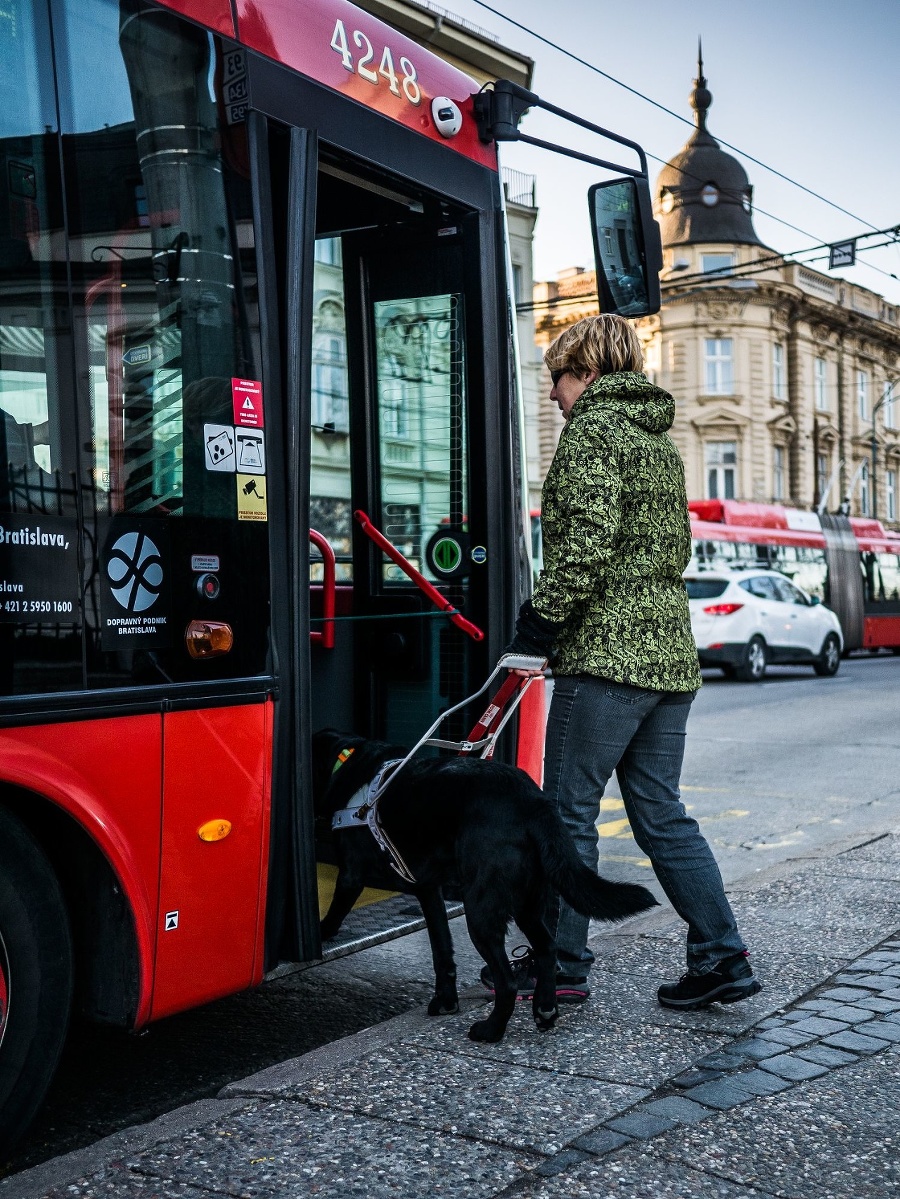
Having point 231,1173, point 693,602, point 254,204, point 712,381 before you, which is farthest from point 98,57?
point 712,381

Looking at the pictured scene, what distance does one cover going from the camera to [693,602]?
20.7 meters

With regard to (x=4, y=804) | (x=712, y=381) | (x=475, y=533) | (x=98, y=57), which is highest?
(x=712, y=381)

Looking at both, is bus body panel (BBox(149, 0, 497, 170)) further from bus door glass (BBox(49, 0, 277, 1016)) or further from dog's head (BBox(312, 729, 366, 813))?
dog's head (BBox(312, 729, 366, 813))

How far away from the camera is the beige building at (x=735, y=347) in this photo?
5044cm

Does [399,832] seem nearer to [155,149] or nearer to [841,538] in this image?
[155,149]

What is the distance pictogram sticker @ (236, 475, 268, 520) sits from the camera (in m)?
3.59

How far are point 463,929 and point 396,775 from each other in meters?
1.64

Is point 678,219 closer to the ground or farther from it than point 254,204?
farther from it

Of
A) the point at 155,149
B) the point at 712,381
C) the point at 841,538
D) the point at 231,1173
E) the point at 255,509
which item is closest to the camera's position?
the point at 231,1173

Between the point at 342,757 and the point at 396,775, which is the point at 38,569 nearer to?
the point at 396,775

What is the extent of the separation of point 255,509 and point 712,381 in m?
49.0

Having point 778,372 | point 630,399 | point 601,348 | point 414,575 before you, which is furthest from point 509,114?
point 778,372

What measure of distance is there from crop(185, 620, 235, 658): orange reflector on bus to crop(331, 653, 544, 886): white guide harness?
74 centimetres

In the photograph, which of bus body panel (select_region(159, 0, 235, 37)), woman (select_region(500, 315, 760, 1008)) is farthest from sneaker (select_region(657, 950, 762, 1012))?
bus body panel (select_region(159, 0, 235, 37))
